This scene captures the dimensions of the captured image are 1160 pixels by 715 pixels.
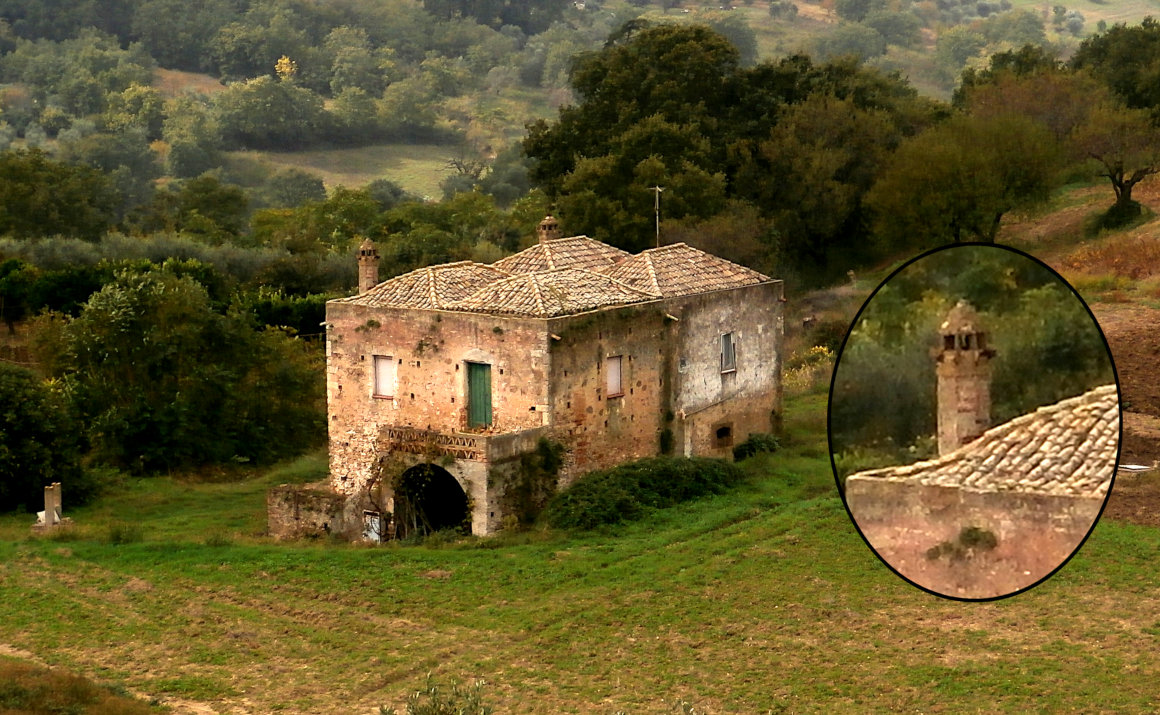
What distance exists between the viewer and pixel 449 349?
99.1ft

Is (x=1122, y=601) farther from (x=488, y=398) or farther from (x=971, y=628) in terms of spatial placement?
(x=488, y=398)

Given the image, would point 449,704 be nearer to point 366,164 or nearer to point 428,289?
point 428,289

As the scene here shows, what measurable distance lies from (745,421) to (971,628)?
11370 mm

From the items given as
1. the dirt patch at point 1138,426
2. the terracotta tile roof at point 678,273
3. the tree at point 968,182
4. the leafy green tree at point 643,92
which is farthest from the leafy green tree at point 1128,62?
the dirt patch at point 1138,426

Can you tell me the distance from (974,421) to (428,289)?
26054 millimetres

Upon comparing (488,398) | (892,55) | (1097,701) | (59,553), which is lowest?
(1097,701)

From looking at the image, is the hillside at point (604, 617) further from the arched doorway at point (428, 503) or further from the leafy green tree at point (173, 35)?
the leafy green tree at point (173, 35)

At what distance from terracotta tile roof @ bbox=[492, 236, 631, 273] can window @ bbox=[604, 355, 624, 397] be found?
374 centimetres

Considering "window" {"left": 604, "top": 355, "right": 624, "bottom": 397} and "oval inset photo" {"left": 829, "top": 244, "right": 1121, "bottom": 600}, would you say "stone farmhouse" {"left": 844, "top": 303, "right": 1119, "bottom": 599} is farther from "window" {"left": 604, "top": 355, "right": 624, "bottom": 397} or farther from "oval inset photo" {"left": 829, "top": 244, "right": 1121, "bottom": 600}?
"window" {"left": 604, "top": 355, "right": 624, "bottom": 397}

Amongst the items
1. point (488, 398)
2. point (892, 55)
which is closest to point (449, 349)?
point (488, 398)

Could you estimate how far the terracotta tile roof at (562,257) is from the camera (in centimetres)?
3431

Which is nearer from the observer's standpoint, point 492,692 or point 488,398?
point 492,692

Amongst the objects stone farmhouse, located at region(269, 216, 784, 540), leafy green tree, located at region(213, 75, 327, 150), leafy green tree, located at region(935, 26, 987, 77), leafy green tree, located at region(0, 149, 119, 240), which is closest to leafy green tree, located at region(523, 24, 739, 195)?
leafy green tree, located at region(0, 149, 119, 240)

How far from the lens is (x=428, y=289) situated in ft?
103
